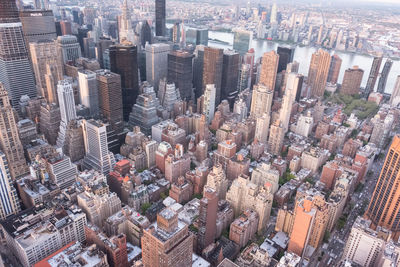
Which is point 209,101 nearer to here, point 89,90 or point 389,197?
point 89,90

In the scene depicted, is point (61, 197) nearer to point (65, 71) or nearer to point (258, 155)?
point (258, 155)

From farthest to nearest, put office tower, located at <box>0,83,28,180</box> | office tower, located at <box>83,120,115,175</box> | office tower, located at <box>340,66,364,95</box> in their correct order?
office tower, located at <box>340,66,364,95</box> < office tower, located at <box>83,120,115,175</box> < office tower, located at <box>0,83,28,180</box>

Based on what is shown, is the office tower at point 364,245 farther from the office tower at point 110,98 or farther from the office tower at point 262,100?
the office tower at point 110,98

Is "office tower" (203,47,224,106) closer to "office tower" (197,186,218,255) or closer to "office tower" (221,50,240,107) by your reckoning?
"office tower" (221,50,240,107)

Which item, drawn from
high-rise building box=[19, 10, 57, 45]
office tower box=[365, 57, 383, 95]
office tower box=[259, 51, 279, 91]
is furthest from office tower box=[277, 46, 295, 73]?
high-rise building box=[19, 10, 57, 45]

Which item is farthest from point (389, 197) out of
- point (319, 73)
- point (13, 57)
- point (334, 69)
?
point (13, 57)
